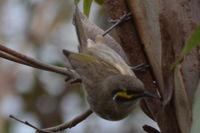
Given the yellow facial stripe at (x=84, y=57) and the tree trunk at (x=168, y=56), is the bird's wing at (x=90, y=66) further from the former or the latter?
the tree trunk at (x=168, y=56)

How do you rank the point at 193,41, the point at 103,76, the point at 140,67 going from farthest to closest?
the point at 103,76, the point at 140,67, the point at 193,41

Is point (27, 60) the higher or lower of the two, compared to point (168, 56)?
higher

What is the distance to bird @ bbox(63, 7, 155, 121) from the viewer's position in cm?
274

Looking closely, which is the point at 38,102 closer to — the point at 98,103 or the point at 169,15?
the point at 98,103

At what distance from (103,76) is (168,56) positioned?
95cm

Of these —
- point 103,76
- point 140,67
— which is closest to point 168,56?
point 140,67

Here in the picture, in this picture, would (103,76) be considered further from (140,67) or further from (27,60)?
(27,60)

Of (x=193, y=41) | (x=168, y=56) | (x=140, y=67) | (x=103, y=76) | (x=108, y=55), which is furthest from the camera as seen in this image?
Answer: (x=103, y=76)

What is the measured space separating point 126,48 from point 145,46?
11 centimetres

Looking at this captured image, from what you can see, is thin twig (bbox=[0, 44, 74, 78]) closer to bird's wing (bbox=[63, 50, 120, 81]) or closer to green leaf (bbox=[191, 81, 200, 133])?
green leaf (bbox=[191, 81, 200, 133])

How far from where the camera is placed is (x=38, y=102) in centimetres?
508

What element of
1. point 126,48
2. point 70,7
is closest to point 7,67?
point 70,7

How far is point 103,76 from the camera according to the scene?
2.99 metres

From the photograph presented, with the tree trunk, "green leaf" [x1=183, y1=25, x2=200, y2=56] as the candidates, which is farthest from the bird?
"green leaf" [x1=183, y1=25, x2=200, y2=56]
